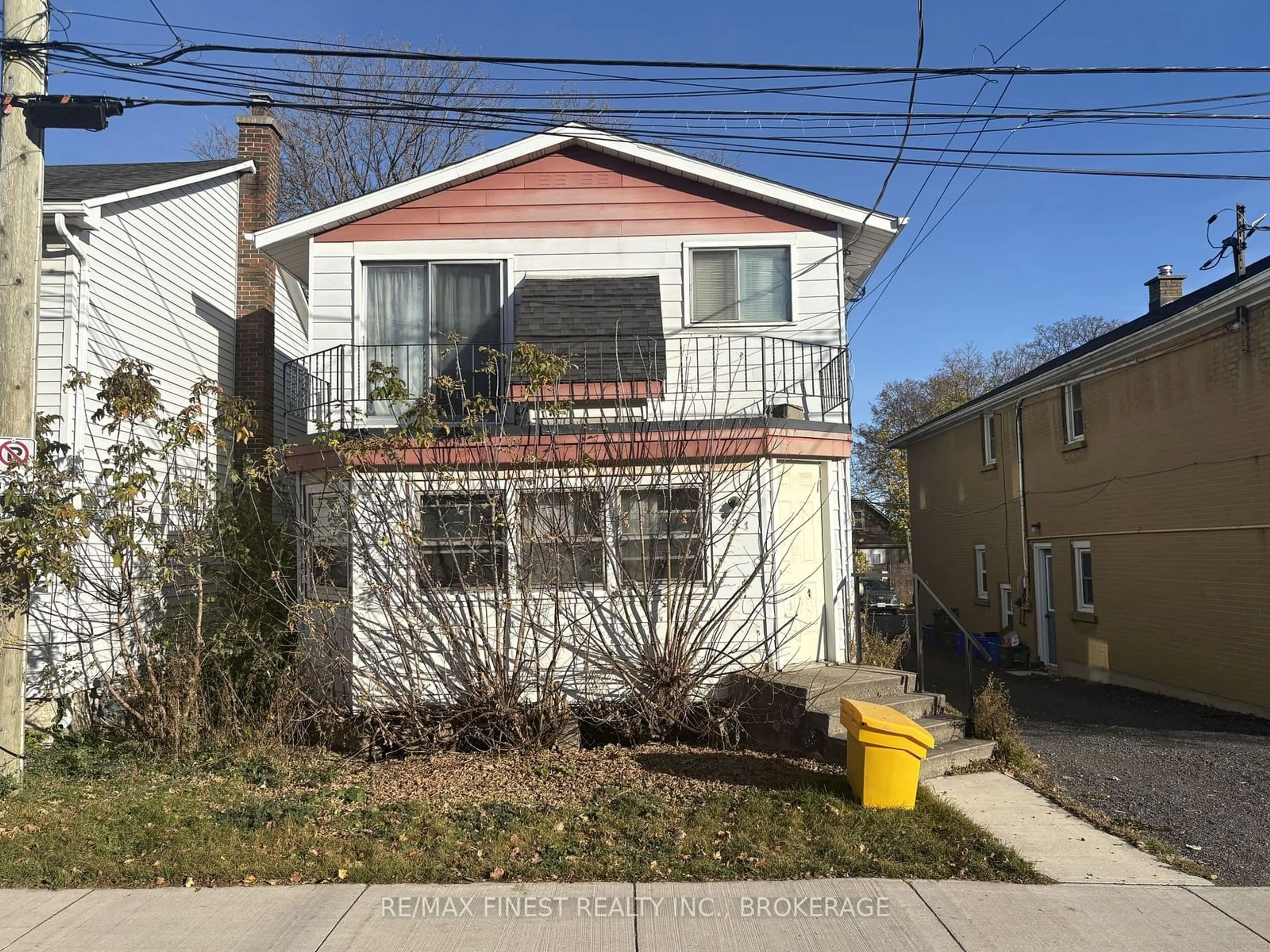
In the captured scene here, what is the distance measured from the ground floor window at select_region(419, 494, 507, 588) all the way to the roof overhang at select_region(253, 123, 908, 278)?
163 inches

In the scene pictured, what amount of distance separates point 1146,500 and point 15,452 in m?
13.6

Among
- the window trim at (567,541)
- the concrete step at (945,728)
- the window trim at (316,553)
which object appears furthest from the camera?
the window trim at (316,553)

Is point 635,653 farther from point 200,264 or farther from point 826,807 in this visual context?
point 200,264

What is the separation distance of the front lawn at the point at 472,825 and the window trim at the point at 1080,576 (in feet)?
32.1

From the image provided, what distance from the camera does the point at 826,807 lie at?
6355 millimetres

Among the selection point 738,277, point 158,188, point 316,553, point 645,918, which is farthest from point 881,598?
point 645,918

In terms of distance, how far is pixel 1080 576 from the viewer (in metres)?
15.6

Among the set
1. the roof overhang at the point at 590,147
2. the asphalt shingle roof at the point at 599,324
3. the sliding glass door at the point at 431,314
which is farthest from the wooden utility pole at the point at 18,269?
the asphalt shingle roof at the point at 599,324

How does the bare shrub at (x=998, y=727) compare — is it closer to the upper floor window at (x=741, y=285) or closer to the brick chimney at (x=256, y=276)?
the upper floor window at (x=741, y=285)

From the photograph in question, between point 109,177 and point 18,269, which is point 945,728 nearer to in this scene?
point 18,269

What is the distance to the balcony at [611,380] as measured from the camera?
955 cm

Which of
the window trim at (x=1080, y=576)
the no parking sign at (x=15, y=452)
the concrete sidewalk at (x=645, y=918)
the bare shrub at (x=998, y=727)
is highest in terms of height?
the no parking sign at (x=15, y=452)

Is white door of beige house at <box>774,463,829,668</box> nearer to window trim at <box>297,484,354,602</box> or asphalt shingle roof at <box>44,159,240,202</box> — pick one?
window trim at <box>297,484,354,602</box>

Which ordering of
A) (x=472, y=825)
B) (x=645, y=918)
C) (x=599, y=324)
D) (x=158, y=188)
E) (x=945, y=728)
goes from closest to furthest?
(x=645, y=918), (x=472, y=825), (x=945, y=728), (x=599, y=324), (x=158, y=188)
